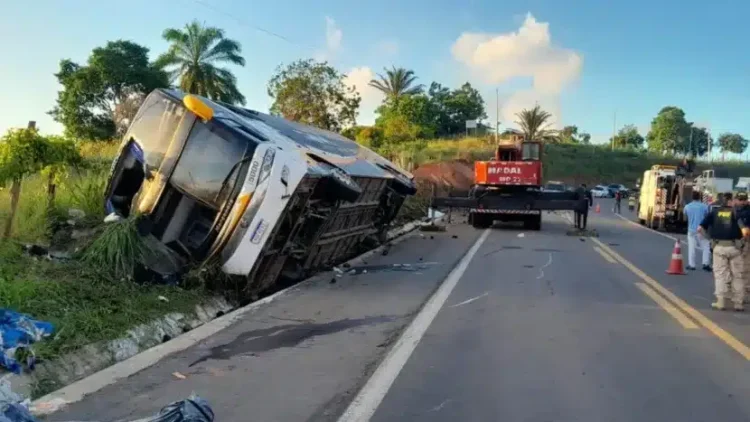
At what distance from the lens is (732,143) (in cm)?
12081

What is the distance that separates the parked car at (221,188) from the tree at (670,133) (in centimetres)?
11170

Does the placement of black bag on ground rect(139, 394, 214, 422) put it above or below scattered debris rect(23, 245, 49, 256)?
below

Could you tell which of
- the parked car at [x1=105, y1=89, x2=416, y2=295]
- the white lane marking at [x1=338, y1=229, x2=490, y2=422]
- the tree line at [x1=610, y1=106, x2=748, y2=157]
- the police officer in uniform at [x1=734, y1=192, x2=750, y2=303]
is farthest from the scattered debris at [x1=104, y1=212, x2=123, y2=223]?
the tree line at [x1=610, y1=106, x2=748, y2=157]

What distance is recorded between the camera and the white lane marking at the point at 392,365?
5.32 metres

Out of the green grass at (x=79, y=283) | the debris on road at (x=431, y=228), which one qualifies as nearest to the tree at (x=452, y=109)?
the debris on road at (x=431, y=228)

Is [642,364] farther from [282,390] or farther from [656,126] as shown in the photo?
[656,126]

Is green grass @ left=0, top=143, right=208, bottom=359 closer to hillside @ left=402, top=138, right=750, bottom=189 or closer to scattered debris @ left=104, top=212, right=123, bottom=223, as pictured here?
scattered debris @ left=104, top=212, right=123, bottom=223

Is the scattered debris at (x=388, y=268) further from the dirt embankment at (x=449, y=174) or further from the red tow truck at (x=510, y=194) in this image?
the dirt embankment at (x=449, y=174)

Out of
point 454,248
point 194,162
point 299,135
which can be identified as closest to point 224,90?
point 454,248

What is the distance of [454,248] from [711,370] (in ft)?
39.0

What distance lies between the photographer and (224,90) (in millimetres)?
46438

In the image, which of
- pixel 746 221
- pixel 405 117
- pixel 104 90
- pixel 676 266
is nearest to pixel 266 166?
pixel 746 221

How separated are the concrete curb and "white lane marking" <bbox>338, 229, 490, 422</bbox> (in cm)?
191

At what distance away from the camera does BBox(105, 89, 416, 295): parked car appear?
966 centimetres
